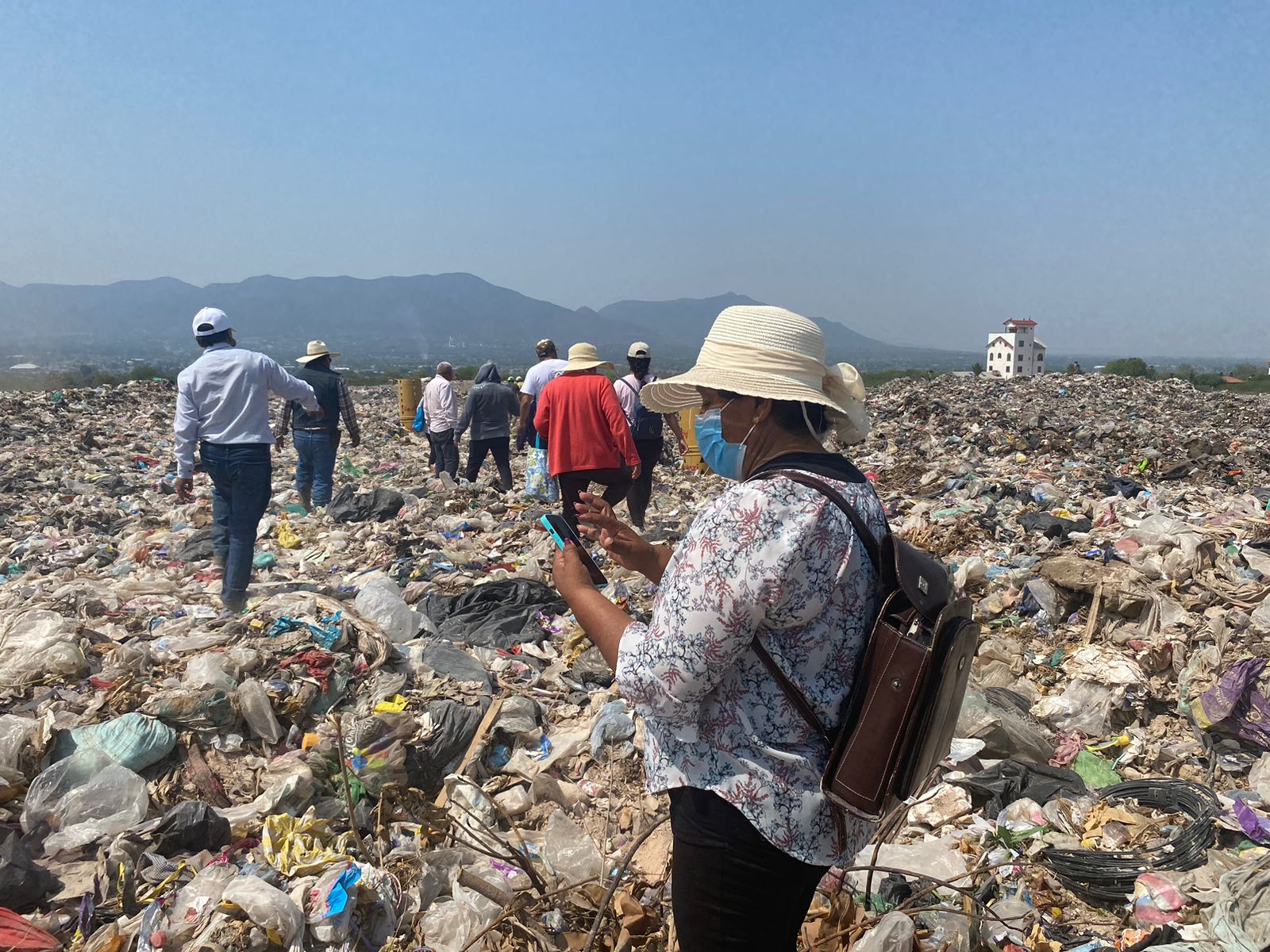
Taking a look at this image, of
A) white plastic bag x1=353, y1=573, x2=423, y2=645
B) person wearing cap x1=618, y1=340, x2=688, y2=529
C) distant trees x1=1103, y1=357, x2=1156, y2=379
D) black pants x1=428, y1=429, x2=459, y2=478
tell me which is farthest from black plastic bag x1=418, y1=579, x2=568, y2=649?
distant trees x1=1103, y1=357, x2=1156, y2=379

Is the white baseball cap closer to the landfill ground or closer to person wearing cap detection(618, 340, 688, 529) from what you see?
the landfill ground

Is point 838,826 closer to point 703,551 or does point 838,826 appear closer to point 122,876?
point 703,551

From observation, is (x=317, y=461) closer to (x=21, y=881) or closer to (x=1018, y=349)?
(x=21, y=881)

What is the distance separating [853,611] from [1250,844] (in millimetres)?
2608

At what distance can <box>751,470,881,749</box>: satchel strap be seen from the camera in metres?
1.27

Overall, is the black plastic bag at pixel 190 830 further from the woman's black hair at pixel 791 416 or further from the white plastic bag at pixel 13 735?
the woman's black hair at pixel 791 416

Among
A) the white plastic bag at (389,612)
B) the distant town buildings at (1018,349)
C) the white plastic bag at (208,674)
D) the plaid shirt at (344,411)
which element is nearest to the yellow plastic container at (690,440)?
the plaid shirt at (344,411)

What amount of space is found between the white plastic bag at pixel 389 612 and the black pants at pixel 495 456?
3.66m

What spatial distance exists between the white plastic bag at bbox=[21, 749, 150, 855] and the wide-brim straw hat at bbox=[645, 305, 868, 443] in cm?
260

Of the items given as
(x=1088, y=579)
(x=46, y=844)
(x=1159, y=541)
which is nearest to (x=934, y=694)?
(x=46, y=844)

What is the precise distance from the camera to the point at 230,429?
4457mm

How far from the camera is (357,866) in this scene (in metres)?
2.52

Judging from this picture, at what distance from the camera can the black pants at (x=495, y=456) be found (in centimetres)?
827

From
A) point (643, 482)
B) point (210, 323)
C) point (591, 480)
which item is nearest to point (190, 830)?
point (210, 323)
